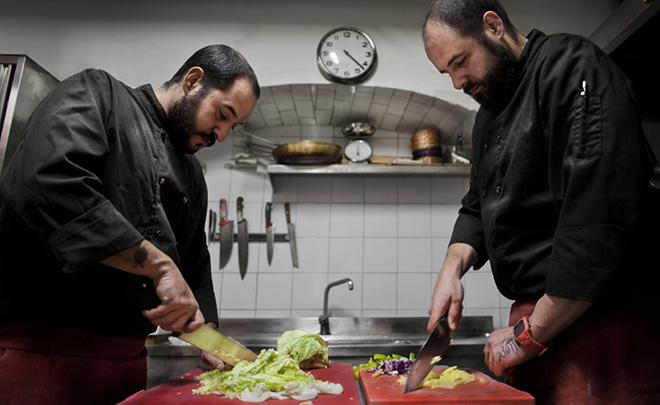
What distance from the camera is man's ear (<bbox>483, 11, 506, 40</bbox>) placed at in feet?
4.08

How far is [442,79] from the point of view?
3.01 m

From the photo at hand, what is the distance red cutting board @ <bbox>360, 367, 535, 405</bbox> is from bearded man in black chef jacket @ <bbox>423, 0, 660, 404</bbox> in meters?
0.07

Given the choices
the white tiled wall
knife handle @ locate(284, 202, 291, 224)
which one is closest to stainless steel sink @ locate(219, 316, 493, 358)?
the white tiled wall

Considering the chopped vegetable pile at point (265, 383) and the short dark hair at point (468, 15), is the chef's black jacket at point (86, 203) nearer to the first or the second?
the chopped vegetable pile at point (265, 383)

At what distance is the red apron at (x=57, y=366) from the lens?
3.48 feet

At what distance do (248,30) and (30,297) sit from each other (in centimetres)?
245

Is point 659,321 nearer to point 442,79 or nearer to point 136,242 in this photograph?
point 136,242

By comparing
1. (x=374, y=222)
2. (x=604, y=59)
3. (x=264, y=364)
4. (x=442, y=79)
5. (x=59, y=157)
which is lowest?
(x=264, y=364)

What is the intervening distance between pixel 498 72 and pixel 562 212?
0.49 metres

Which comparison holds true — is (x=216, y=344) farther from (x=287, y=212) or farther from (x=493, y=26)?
(x=287, y=212)

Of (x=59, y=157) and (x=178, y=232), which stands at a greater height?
(x=59, y=157)

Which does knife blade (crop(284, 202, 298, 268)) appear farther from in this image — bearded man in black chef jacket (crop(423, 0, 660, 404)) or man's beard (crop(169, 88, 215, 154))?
bearded man in black chef jacket (crop(423, 0, 660, 404))

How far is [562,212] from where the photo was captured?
934mm

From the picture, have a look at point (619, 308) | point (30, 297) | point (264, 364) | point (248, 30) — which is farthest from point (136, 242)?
point (248, 30)
